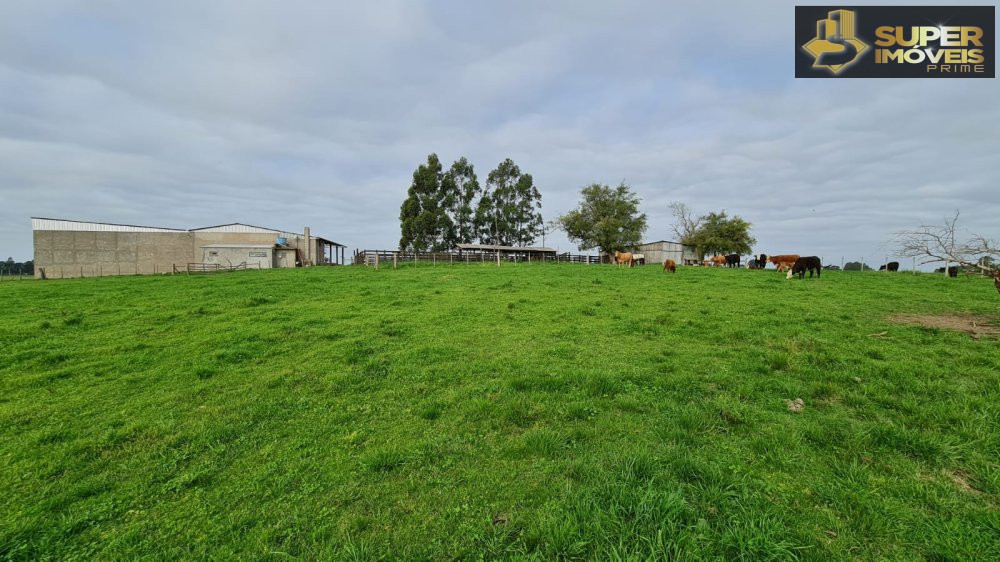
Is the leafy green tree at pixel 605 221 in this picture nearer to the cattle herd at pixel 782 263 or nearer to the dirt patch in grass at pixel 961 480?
the cattle herd at pixel 782 263

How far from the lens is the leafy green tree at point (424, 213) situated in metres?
53.6

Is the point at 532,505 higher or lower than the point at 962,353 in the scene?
lower

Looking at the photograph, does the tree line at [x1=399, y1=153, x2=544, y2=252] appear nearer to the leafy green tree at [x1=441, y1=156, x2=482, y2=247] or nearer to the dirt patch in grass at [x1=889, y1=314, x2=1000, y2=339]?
the leafy green tree at [x1=441, y1=156, x2=482, y2=247]

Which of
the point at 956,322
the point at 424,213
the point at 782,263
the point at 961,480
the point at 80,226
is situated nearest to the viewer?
the point at 961,480

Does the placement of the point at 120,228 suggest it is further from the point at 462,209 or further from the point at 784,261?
the point at 784,261

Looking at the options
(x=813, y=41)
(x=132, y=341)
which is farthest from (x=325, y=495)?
Answer: (x=813, y=41)

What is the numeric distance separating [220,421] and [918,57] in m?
22.7

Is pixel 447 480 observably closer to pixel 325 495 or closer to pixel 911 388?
pixel 325 495

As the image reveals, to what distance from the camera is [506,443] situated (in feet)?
13.1

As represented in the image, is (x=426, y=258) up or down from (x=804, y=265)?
up

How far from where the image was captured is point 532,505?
9.84ft

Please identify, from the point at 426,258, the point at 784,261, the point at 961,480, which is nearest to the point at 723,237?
the point at 784,261

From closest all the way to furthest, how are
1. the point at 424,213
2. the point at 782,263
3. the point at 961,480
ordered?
1. the point at 961,480
2. the point at 782,263
3. the point at 424,213

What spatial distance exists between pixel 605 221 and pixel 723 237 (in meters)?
17.4
